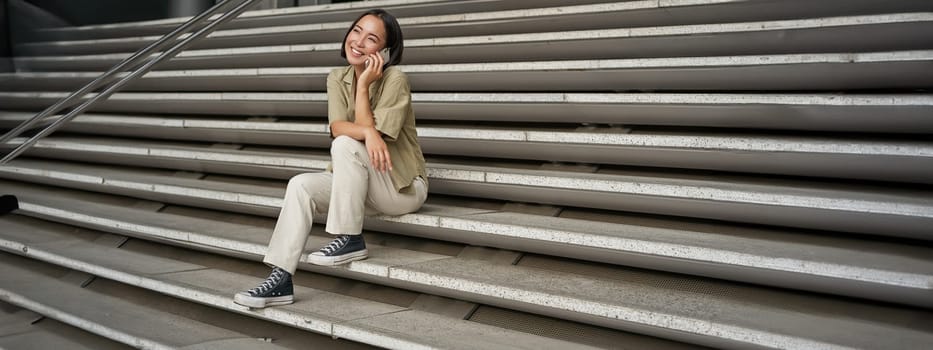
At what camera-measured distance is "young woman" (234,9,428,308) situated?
264cm

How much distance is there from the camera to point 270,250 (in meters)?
2.63

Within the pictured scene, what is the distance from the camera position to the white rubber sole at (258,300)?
262 cm

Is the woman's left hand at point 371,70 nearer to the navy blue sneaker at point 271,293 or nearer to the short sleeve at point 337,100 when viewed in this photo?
the short sleeve at point 337,100

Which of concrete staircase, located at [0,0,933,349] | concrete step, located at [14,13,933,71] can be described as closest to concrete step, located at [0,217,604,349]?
concrete staircase, located at [0,0,933,349]

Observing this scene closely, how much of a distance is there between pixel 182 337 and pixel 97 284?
2.87 ft

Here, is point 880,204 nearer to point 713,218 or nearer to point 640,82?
point 713,218

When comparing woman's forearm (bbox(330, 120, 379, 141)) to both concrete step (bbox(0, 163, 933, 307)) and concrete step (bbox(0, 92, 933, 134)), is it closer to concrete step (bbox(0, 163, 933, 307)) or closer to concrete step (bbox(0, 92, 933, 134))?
concrete step (bbox(0, 163, 933, 307))

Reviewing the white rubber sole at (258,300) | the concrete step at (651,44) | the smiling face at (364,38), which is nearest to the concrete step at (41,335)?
the white rubber sole at (258,300)

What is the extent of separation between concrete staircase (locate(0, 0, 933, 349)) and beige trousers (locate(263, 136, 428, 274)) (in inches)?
6.6

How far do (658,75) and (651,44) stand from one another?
27 cm

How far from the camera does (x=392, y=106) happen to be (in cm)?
277

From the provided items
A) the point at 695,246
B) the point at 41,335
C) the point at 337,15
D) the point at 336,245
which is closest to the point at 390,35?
the point at 336,245

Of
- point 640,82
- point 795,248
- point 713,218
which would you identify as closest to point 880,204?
point 795,248

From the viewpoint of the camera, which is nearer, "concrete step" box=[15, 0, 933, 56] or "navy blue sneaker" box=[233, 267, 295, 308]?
"navy blue sneaker" box=[233, 267, 295, 308]
